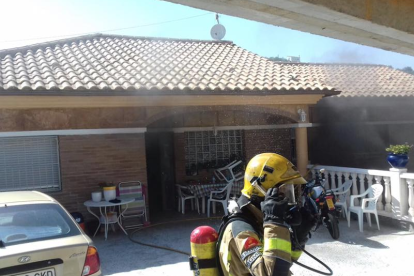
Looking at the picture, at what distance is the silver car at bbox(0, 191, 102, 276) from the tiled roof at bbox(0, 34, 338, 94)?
Answer: 10.9ft

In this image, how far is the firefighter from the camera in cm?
198

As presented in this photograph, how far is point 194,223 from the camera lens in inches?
324

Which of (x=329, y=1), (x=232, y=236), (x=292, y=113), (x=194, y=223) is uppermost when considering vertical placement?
(x=329, y=1)

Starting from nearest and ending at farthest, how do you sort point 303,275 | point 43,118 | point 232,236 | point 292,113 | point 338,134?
point 232,236 → point 303,275 → point 43,118 → point 292,113 → point 338,134

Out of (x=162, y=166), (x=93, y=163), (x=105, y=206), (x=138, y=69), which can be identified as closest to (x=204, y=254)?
(x=105, y=206)

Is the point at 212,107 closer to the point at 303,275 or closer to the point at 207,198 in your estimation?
the point at 207,198

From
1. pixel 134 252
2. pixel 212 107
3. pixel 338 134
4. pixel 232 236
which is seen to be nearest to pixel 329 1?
pixel 232 236

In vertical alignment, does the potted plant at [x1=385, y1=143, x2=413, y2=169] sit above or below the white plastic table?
above

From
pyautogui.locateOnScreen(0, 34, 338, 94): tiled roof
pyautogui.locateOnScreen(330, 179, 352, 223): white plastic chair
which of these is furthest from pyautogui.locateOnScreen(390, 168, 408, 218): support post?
pyautogui.locateOnScreen(0, 34, 338, 94): tiled roof

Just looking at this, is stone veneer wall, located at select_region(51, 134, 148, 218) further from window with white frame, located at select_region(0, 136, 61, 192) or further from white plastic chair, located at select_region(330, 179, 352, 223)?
white plastic chair, located at select_region(330, 179, 352, 223)

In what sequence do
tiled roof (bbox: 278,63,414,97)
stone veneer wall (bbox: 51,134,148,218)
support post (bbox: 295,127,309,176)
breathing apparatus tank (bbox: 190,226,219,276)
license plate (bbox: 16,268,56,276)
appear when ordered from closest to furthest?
breathing apparatus tank (bbox: 190,226,219,276)
license plate (bbox: 16,268,56,276)
stone veneer wall (bbox: 51,134,148,218)
support post (bbox: 295,127,309,176)
tiled roof (bbox: 278,63,414,97)

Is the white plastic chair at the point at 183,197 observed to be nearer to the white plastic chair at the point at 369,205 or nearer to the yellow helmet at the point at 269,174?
the white plastic chair at the point at 369,205

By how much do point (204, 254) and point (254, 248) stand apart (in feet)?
1.40

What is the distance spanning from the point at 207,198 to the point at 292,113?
2.99m
